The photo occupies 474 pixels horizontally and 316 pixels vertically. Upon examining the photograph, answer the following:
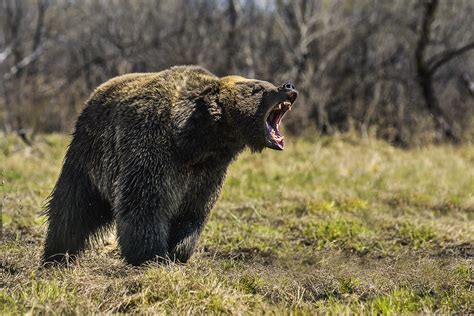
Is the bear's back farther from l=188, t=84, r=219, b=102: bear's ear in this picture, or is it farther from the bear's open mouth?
the bear's open mouth

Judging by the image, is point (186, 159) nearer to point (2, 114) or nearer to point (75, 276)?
point (75, 276)

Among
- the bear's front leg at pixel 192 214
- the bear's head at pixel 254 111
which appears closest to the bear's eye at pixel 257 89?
the bear's head at pixel 254 111

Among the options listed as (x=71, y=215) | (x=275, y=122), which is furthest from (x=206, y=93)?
(x=71, y=215)

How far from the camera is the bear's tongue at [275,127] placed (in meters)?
5.38

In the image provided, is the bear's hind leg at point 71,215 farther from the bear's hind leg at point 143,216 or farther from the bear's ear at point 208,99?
the bear's ear at point 208,99

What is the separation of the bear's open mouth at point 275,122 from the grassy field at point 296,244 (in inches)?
41.0

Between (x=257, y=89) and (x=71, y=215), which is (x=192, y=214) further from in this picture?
(x=257, y=89)

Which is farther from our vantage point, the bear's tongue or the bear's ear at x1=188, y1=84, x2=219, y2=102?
the bear's ear at x1=188, y1=84, x2=219, y2=102

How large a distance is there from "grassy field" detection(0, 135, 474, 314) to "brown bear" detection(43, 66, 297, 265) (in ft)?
0.90

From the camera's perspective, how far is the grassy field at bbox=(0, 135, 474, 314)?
188 inches

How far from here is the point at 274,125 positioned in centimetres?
553

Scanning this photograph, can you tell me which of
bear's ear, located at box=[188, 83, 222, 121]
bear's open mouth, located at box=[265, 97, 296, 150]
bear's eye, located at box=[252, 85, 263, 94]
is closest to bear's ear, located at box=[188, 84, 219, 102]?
bear's ear, located at box=[188, 83, 222, 121]

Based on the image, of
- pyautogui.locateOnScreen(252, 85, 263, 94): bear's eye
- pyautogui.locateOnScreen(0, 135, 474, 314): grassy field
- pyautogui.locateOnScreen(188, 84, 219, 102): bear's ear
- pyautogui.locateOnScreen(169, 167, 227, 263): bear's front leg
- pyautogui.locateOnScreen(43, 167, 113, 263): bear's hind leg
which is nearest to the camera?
pyautogui.locateOnScreen(0, 135, 474, 314): grassy field

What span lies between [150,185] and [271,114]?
41.8 inches
